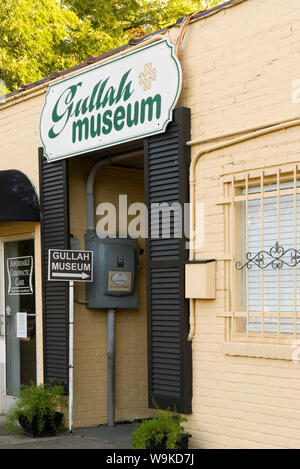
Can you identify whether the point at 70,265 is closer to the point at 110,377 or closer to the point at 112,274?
the point at 112,274

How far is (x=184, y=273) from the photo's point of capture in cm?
730

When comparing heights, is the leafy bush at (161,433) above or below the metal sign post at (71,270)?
below

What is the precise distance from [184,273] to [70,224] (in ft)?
7.55

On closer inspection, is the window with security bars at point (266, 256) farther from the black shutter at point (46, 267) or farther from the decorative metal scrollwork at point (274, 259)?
the black shutter at point (46, 267)

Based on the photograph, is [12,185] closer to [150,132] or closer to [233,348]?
[150,132]

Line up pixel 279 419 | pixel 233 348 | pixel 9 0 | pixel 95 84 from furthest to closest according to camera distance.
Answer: pixel 9 0, pixel 95 84, pixel 233 348, pixel 279 419

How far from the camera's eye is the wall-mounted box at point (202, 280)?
701 centimetres

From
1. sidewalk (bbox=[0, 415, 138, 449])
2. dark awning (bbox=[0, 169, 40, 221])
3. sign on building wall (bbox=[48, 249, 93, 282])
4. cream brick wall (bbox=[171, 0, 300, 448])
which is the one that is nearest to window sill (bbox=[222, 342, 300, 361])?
cream brick wall (bbox=[171, 0, 300, 448])

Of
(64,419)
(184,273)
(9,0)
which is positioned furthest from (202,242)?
(9,0)

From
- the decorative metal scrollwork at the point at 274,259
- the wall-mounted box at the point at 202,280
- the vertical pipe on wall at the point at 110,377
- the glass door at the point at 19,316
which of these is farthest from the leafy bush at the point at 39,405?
the decorative metal scrollwork at the point at 274,259

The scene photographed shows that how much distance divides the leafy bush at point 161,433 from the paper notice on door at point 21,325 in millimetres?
3354

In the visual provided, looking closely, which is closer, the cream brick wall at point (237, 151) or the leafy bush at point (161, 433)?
the cream brick wall at point (237, 151)

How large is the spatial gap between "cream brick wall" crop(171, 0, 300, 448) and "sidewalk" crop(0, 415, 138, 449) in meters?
1.23

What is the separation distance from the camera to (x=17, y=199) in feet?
30.7
